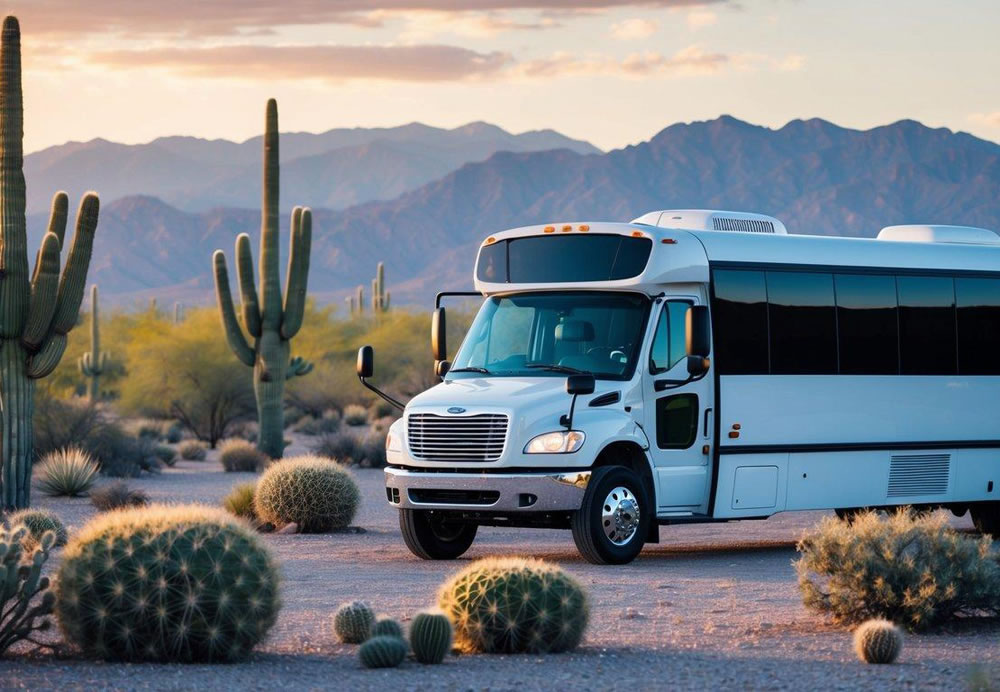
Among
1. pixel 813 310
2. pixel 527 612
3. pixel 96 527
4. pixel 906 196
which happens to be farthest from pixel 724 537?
pixel 906 196

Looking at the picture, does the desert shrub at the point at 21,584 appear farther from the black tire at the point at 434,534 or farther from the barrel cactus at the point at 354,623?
the black tire at the point at 434,534

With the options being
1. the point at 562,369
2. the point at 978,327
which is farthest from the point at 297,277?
the point at 562,369

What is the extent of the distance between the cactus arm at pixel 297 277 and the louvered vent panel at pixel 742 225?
1539 cm

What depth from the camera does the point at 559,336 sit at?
1614 cm

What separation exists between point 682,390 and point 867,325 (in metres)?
2.87

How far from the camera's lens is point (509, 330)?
54.2 feet

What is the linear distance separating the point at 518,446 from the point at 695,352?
1.80 m

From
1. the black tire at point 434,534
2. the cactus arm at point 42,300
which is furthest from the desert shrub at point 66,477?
the black tire at point 434,534

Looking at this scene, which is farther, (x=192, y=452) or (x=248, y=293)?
(x=192, y=452)

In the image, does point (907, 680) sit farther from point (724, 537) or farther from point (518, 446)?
point (724, 537)

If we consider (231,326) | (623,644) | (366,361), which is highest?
(231,326)

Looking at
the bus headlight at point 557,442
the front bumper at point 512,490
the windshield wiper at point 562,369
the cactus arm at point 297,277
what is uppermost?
the cactus arm at point 297,277

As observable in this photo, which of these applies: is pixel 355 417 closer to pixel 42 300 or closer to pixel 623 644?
pixel 42 300

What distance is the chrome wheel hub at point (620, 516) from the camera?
1557 centimetres
